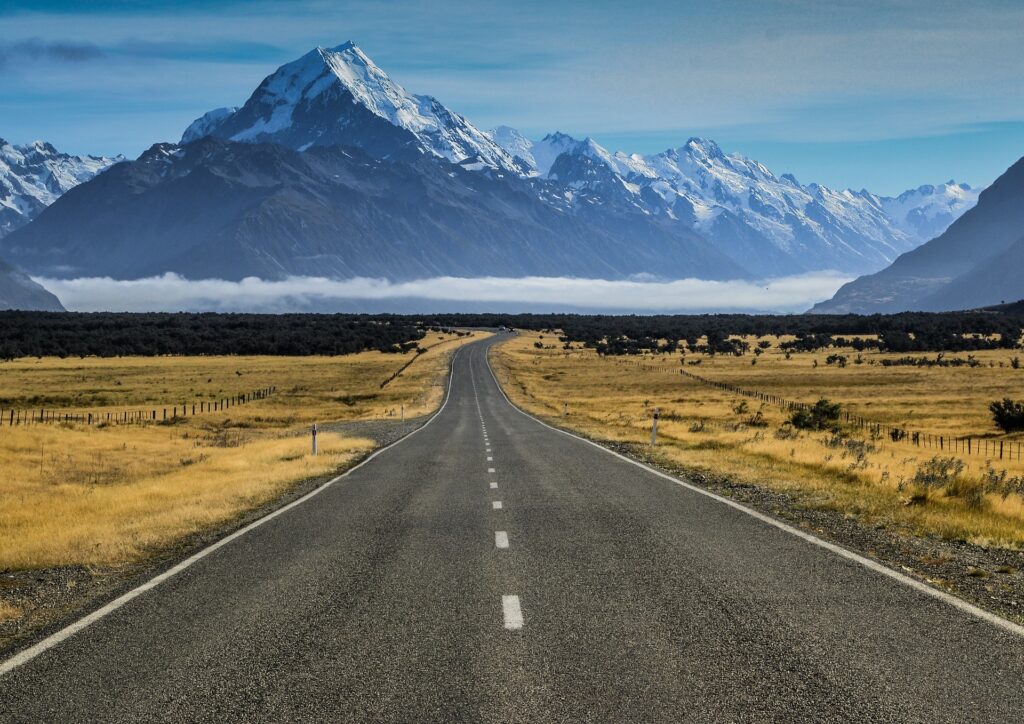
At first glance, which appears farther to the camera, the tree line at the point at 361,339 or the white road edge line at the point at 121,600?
the tree line at the point at 361,339

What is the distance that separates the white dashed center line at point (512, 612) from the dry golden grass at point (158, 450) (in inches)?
236

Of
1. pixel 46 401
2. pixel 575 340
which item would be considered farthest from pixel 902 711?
pixel 575 340

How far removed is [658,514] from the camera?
15.2 metres

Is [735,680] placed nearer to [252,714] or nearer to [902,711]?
[902,711]

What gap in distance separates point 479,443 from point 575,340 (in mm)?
145429

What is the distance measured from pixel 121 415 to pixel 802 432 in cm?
4468

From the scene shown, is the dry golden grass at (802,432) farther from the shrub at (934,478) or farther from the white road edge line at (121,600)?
the white road edge line at (121,600)

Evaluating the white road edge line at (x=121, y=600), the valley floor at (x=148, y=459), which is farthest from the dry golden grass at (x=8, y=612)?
the white road edge line at (x=121, y=600)

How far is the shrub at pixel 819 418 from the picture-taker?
4716 centimetres

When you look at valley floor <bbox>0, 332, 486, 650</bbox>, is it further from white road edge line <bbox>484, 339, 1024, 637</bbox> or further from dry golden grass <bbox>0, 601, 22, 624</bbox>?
white road edge line <bbox>484, 339, 1024, 637</bbox>

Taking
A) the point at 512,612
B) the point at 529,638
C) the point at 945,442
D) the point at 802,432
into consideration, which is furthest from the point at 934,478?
the point at 945,442

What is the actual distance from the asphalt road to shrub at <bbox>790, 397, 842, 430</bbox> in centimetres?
3476

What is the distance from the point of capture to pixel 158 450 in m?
41.8

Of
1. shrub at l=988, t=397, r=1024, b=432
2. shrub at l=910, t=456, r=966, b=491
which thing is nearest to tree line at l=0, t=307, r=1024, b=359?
shrub at l=988, t=397, r=1024, b=432
